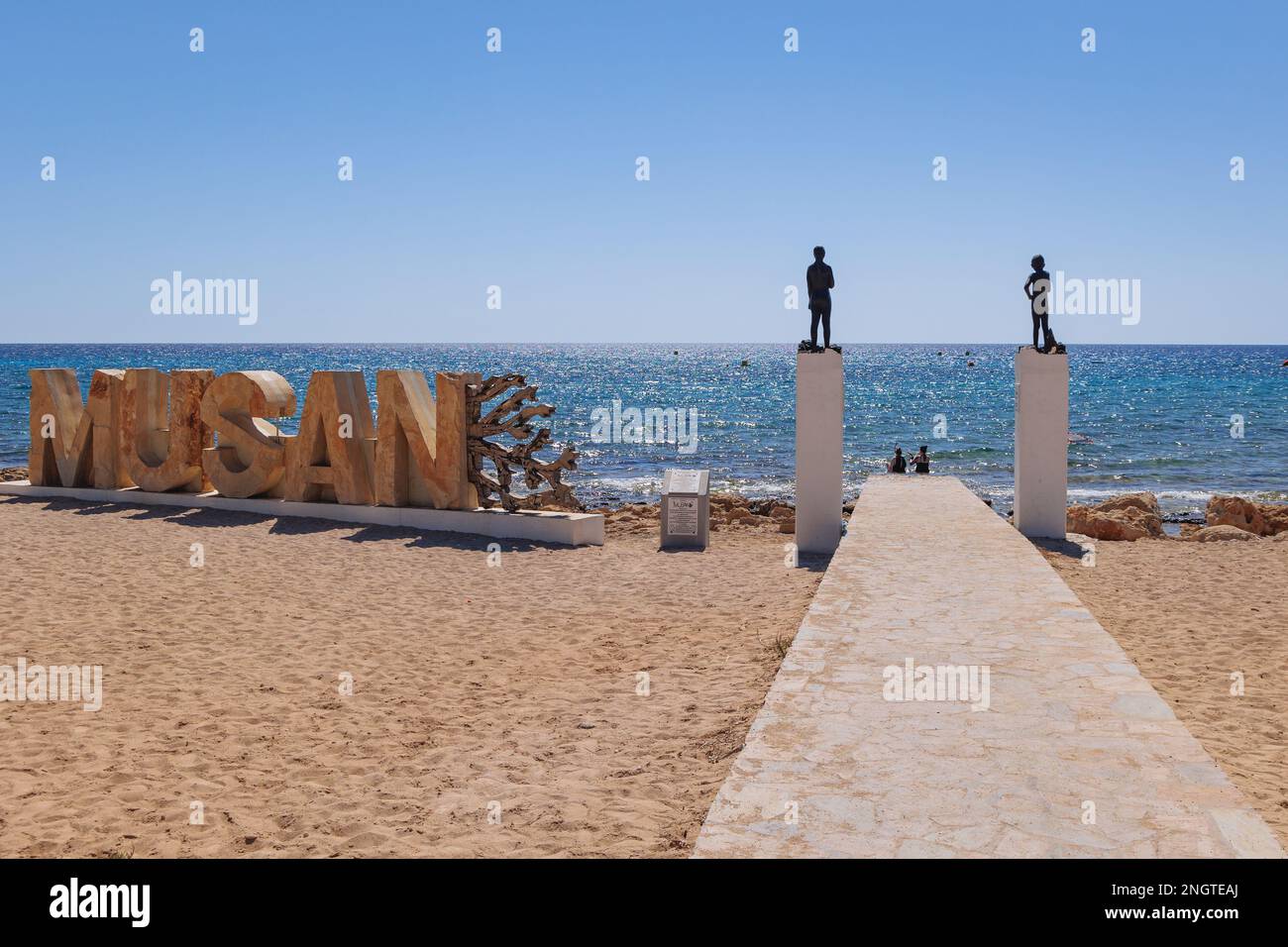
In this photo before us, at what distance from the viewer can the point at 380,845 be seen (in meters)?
5.00

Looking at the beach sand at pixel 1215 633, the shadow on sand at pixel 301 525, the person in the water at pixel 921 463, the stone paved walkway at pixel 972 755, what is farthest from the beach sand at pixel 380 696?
the person in the water at pixel 921 463

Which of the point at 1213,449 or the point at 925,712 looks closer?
the point at 925,712

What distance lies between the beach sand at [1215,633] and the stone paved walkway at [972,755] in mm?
753

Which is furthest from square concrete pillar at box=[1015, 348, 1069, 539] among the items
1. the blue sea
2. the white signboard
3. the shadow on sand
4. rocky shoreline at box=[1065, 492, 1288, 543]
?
the blue sea

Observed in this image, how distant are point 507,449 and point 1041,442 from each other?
301 inches

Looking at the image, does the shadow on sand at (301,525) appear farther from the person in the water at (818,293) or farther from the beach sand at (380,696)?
the person in the water at (818,293)

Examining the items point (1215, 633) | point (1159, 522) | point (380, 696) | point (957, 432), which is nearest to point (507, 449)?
point (380, 696)

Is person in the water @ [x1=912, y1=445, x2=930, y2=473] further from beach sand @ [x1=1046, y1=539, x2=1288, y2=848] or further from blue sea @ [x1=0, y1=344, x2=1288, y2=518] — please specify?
beach sand @ [x1=1046, y1=539, x2=1288, y2=848]

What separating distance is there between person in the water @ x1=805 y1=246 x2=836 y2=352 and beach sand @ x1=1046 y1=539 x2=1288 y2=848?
4.19 metres

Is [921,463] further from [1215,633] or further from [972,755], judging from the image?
[972,755]
